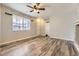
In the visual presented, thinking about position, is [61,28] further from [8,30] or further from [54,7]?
[8,30]

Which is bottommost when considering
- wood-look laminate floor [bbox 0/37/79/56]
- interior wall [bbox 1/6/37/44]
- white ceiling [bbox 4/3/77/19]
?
wood-look laminate floor [bbox 0/37/79/56]

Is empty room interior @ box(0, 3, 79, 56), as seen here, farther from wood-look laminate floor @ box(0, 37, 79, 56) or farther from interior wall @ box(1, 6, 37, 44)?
wood-look laminate floor @ box(0, 37, 79, 56)

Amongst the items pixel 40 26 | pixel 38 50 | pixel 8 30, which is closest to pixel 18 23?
pixel 8 30

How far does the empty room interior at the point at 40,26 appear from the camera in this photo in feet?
16.3

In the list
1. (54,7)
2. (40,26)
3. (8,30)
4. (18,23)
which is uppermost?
(54,7)

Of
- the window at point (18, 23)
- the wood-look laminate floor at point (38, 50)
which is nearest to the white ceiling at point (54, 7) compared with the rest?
the window at point (18, 23)

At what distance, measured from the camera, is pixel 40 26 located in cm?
853

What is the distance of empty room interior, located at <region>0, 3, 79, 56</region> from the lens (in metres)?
4.96

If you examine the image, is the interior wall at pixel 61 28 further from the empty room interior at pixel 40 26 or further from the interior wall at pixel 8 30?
the interior wall at pixel 8 30

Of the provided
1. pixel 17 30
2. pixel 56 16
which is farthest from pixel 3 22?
pixel 56 16

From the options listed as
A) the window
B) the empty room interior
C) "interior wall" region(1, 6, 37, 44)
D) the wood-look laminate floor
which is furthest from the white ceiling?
the wood-look laminate floor

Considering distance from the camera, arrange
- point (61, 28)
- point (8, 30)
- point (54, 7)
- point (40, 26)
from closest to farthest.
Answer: point (8, 30) < point (54, 7) < point (61, 28) < point (40, 26)

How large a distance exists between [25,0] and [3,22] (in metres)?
4.17

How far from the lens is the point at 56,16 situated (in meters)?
7.77
